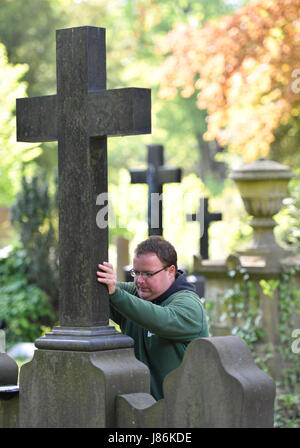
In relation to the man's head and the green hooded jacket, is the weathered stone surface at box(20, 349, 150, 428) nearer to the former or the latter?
the green hooded jacket

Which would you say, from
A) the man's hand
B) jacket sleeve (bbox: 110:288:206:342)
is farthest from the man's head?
the man's hand

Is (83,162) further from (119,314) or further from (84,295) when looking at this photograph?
(119,314)

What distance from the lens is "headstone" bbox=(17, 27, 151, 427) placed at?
3.19 m

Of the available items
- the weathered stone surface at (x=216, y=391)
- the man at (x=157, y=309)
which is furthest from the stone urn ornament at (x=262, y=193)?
the weathered stone surface at (x=216, y=391)

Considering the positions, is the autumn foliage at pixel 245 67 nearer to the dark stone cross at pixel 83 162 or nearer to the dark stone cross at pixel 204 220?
A: the dark stone cross at pixel 204 220

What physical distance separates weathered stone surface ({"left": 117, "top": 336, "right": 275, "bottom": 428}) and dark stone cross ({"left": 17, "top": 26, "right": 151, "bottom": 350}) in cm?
42

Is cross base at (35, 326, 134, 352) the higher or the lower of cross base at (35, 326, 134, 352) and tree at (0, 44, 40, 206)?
the lower

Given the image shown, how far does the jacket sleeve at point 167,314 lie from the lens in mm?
3436

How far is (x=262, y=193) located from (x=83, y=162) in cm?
545

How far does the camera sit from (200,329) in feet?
12.1

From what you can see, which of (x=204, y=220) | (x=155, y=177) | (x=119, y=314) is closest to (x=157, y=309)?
(x=119, y=314)

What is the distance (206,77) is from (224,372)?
11.5 metres

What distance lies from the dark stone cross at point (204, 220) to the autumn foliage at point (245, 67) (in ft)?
8.58

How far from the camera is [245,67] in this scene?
13.2 meters
